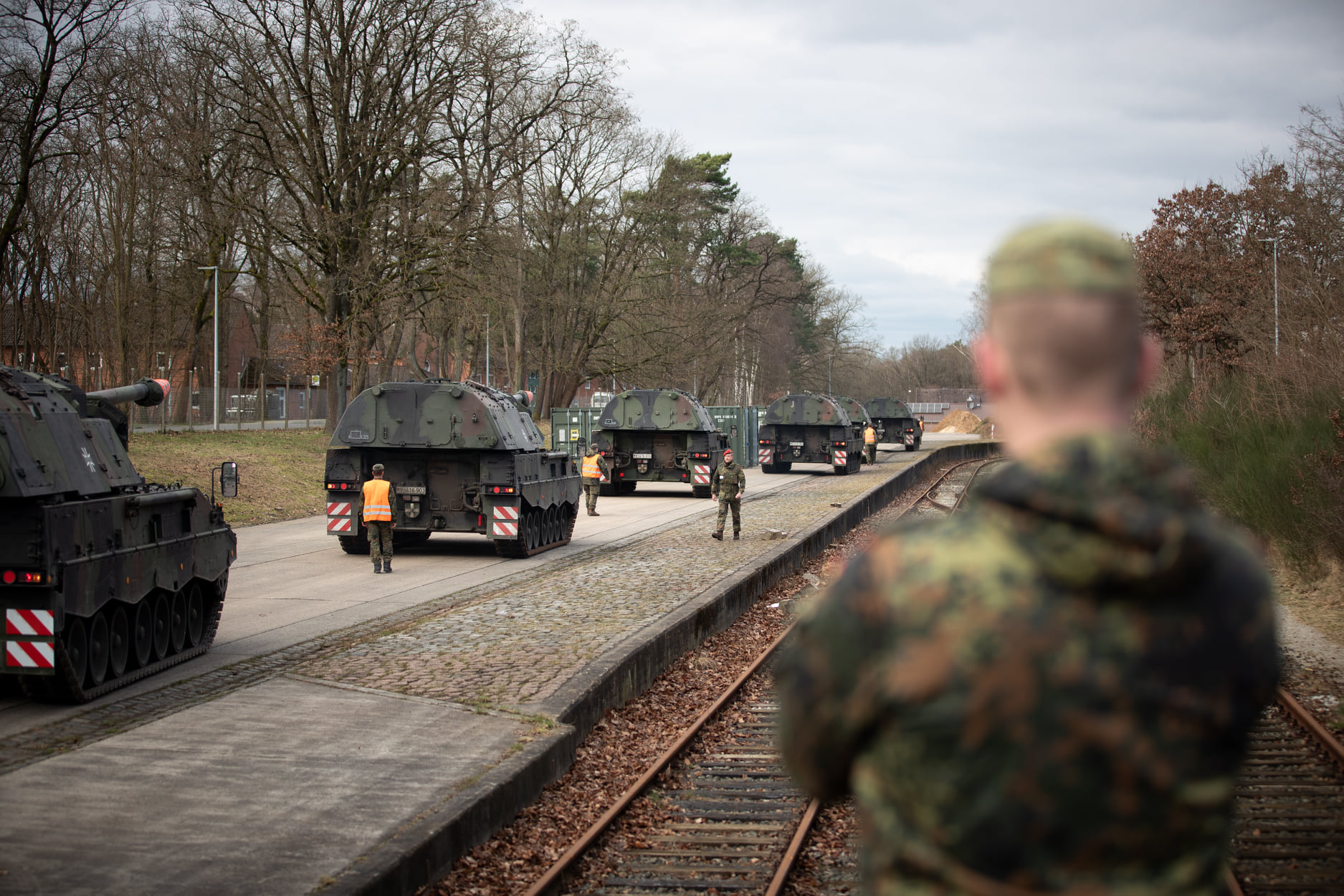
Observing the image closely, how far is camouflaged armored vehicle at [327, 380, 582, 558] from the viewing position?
1842 cm

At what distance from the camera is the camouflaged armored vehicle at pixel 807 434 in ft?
137

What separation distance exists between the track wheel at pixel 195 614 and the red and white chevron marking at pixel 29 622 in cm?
233

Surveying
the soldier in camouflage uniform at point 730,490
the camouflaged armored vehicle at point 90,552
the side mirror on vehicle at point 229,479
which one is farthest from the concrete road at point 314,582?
the soldier in camouflage uniform at point 730,490

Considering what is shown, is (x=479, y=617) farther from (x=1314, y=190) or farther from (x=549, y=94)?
(x=549, y=94)

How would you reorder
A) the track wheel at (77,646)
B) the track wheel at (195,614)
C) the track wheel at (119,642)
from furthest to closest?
the track wheel at (195,614), the track wheel at (119,642), the track wheel at (77,646)

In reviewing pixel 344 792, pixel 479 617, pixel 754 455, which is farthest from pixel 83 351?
pixel 344 792

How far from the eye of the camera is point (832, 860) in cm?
654

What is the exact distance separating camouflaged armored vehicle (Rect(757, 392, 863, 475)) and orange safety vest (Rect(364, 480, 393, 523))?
85.8 feet

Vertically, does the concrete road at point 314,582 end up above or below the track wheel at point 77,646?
below

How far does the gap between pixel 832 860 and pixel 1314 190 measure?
24.6 meters

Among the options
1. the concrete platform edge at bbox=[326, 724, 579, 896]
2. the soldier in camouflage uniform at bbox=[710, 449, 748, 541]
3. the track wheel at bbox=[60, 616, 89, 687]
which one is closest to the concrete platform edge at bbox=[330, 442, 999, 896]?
the concrete platform edge at bbox=[326, 724, 579, 896]

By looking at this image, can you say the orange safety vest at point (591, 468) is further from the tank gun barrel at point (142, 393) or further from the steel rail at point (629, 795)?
the steel rail at point (629, 795)

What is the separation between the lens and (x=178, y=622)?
11109 mm

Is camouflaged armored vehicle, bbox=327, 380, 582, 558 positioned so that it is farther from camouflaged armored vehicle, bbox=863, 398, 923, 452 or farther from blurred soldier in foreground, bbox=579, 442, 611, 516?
camouflaged armored vehicle, bbox=863, 398, 923, 452
